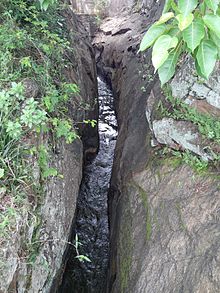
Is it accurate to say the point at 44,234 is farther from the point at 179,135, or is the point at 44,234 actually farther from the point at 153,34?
the point at 153,34

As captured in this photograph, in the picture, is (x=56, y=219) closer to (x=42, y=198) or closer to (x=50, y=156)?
(x=42, y=198)

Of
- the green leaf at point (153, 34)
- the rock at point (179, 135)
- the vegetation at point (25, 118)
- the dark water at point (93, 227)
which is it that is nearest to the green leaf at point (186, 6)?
the green leaf at point (153, 34)

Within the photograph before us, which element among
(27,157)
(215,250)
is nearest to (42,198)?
(27,157)

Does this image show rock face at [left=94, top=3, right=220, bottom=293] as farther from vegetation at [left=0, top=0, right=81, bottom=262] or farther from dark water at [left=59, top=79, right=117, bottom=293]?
vegetation at [left=0, top=0, right=81, bottom=262]

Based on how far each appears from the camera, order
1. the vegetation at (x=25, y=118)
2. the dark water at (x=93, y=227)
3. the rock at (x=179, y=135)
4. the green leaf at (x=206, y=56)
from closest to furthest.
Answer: the green leaf at (x=206, y=56), the vegetation at (x=25, y=118), the rock at (x=179, y=135), the dark water at (x=93, y=227)

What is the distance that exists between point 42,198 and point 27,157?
502 mm

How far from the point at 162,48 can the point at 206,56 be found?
0.63 feet

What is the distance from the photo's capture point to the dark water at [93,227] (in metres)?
5.45

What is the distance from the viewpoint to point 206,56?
1.25m

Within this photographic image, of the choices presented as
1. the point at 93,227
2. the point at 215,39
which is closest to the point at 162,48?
the point at 215,39

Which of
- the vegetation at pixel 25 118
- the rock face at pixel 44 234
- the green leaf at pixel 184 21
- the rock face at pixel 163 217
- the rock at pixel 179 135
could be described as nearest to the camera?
the green leaf at pixel 184 21

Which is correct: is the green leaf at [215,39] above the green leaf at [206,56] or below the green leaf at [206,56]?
above

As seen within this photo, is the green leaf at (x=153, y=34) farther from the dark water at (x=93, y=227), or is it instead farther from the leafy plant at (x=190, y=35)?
the dark water at (x=93, y=227)

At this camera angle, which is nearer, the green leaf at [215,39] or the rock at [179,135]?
the green leaf at [215,39]
